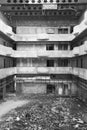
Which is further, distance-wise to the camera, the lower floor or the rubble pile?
the lower floor

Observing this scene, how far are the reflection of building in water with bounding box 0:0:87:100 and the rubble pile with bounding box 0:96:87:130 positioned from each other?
8.26 m

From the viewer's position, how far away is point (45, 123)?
42.9ft

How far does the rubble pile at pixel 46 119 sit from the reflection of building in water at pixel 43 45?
826cm

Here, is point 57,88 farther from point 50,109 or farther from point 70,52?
point 50,109

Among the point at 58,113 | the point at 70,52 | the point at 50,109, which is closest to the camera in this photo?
the point at 58,113

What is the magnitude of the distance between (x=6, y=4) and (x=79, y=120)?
2133 cm

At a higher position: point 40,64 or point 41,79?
point 40,64

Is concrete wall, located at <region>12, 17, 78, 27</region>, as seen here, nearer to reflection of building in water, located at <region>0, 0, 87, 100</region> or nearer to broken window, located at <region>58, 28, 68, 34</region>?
reflection of building in water, located at <region>0, 0, 87, 100</region>

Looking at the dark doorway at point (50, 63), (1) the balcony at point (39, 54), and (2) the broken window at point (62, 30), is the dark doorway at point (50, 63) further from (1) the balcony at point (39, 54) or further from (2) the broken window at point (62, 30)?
(2) the broken window at point (62, 30)

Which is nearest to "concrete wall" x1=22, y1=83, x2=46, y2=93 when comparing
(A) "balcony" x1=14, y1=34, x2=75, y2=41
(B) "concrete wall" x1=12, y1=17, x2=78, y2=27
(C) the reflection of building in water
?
(C) the reflection of building in water

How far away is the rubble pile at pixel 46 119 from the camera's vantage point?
1238 cm

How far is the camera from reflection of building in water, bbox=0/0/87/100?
24453 mm

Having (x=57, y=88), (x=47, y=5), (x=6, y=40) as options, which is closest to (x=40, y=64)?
(x=57, y=88)

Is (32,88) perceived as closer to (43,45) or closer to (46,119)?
(43,45)
